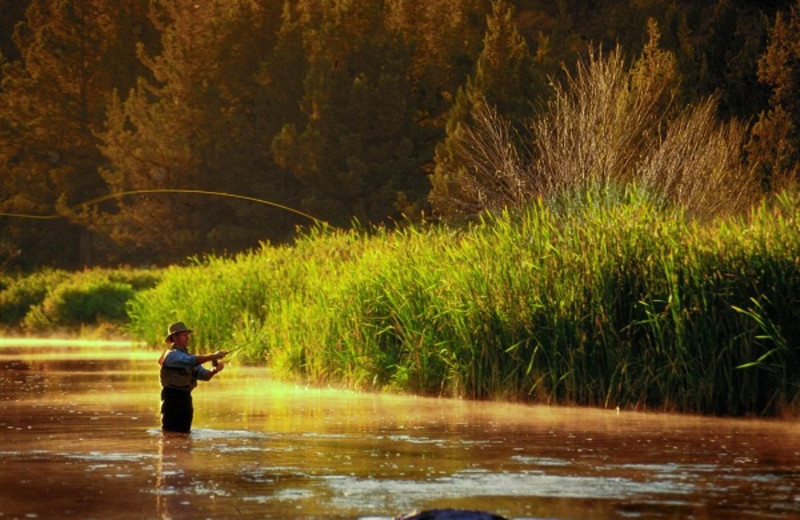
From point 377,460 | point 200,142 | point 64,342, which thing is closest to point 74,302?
point 64,342

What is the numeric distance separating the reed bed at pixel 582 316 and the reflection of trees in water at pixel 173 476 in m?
5.76

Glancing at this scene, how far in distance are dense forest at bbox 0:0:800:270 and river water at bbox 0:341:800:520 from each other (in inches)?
1166

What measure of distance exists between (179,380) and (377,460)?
3016 mm

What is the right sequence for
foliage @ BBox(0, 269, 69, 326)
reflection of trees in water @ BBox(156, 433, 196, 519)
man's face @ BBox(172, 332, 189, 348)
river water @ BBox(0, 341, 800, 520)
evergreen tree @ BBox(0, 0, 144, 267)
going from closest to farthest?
reflection of trees in water @ BBox(156, 433, 196, 519) < river water @ BBox(0, 341, 800, 520) < man's face @ BBox(172, 332, 189, 348) < foliage @ BBox(0, 269, 69, 326) < evergreen tree @ BBox(0, 0, 144, 267)

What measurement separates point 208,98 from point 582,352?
5314 cm

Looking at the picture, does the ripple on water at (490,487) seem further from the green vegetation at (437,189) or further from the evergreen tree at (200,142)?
the evergreen tree at (200,142)

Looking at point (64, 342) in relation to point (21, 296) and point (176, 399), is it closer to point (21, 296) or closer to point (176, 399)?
point (21, 296)

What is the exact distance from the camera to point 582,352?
20.9 meters

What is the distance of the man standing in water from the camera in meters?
17.0

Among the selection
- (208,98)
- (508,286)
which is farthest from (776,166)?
(208,98)

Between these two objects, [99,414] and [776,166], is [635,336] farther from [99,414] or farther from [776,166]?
[776,166]

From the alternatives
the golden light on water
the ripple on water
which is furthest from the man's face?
the golden light on water

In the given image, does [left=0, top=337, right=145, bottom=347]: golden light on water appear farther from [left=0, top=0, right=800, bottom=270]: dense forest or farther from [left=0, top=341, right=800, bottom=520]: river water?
[left=0, top=341, right=800, bottom=520]: river water

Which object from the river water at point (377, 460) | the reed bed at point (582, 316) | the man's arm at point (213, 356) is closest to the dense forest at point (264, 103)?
the reed bed at point (582, 316)
